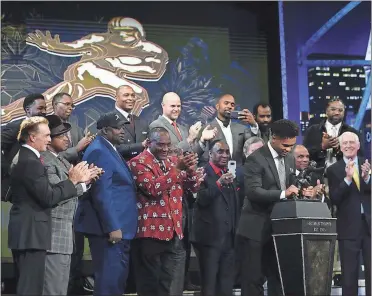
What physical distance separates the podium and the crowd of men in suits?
0.59 feet

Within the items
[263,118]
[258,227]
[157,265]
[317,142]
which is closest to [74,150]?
[157,265]

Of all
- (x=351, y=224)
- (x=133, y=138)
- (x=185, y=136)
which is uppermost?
(x=185, y=136)

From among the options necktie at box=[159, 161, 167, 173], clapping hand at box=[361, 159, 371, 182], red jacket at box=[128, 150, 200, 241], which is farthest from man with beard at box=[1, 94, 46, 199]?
clapping hand at box=[361, 159, 371, 182]

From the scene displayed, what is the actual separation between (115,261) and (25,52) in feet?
10.9

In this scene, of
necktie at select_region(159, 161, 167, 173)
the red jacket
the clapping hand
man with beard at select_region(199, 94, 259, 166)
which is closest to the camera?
the red jacket

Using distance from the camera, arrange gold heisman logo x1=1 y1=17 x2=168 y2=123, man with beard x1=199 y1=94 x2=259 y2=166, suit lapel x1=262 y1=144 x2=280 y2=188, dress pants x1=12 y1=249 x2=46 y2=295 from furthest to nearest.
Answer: gold heisman logo x1=1 y1=17 x2=168 y2=123 < man with beard x1=199 y1=94 x2=259 y2=166 < suit lapel x1=262 y1=144 x2=280 y2=188 < dress pants x1=12 y1=249 x2=46 y2=295

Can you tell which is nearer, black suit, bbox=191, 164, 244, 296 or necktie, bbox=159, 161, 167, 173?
necktie, bbox=159, 161, 167, 173

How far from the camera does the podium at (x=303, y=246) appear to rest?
19.3 ft

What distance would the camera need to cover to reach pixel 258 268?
628 centimetres

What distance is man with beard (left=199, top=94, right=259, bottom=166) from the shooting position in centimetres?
735

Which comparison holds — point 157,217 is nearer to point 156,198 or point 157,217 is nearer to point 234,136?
point 156,198

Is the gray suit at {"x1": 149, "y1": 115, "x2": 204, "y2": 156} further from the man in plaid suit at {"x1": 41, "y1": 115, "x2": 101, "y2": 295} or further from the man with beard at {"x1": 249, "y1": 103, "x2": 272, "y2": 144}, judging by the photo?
the man in plaid suit at {"x1": 41, "y1": 115, "x2": 101, "y2": 295}

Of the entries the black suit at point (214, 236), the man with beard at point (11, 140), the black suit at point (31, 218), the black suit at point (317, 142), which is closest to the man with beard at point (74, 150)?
the man with beard at point (11, 140)

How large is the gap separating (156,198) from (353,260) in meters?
2.07
